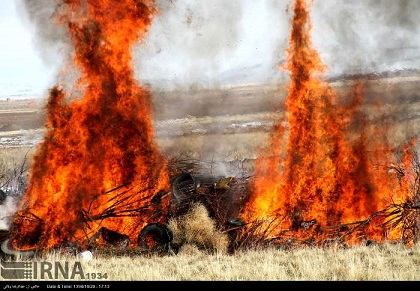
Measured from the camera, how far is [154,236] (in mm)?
10797

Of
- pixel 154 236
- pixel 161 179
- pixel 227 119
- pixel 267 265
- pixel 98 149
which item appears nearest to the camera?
pixel 267 265

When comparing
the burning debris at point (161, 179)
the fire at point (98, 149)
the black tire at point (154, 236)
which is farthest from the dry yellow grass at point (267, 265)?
the fire at point (98, 149)

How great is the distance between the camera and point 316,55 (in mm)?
12648

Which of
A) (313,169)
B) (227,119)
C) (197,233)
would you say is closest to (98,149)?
(197,233)

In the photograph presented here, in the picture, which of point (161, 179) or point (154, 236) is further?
point (161, 179)

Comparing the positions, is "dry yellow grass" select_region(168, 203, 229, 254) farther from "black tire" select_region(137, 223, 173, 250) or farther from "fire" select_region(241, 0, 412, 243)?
"fire" select_region(241, 0, 412, 243)

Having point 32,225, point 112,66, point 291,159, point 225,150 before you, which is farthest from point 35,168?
point 225,150

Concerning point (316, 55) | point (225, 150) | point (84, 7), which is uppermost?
point (84, 7)

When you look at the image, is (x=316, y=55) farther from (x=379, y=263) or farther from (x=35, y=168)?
(x=35, y=168)

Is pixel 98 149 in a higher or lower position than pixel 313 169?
higher

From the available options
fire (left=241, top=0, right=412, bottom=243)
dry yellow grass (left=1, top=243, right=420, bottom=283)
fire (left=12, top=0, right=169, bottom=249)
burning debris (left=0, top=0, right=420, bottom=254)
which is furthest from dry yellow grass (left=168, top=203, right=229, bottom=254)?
fire (left=241, top=0, right=412, bottom=243)

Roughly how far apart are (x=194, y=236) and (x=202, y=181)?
2.08 metres

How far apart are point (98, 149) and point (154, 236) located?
2730mm

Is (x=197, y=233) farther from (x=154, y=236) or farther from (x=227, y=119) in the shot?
(x=227, y=119)
